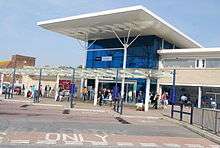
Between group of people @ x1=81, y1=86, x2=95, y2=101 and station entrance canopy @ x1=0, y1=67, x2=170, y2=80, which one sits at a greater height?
station entrance canopy @ x1=0, y1=67, x2=170, y2=80

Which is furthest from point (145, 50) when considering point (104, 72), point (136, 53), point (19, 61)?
point (19, 61)

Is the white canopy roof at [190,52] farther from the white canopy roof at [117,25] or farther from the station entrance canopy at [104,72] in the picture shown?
the station entrance canopy at [104,72]

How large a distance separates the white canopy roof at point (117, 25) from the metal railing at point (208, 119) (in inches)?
695

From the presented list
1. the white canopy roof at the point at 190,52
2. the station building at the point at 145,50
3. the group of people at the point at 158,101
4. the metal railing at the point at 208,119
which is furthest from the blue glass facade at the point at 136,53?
the metal railing at the point at 208,119

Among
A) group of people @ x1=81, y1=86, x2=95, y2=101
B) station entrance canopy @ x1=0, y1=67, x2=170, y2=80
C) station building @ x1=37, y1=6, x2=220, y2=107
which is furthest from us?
group of people @ x1=81, y1=86, x2=95, y2=101

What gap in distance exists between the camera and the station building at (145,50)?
133 ft

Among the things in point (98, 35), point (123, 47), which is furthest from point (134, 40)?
point (98, 35)

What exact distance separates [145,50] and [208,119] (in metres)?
28.4

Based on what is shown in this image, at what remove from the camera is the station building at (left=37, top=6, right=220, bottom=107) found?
40.5m

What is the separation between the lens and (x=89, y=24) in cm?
4291

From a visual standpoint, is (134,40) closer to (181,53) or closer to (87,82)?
(181,53)

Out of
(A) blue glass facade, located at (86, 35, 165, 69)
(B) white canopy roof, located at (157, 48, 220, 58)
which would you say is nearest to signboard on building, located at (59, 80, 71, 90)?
(A) blue glass facade, located at (86, 35, 165, 69)

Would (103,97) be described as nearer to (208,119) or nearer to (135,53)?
(135,53)

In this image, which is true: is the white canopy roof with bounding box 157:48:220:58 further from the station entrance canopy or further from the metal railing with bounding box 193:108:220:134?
the metal railing with bounding box 193:108:220:134
